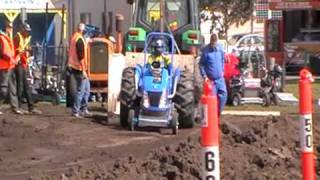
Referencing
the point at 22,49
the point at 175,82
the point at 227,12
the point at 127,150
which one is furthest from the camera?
the point at 227,12

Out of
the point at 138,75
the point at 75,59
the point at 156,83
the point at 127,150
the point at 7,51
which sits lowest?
the point at 127,150

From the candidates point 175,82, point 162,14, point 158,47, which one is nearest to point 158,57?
point 158,47

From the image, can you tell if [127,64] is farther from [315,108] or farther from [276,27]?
[276,27]

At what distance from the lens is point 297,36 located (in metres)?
35.4

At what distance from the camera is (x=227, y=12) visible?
44.5 m

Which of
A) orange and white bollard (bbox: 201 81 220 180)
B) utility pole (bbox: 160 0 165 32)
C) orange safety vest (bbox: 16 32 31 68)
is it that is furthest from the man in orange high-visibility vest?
orange and white bollard (bbox: 201 81 220 180)

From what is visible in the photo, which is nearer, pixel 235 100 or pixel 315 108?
pixel 315 108

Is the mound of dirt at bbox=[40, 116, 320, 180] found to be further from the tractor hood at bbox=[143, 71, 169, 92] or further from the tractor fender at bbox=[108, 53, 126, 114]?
the tractor fender at bbox=[108, 53, 126, 114]

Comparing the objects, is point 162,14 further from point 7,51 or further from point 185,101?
point 7,51

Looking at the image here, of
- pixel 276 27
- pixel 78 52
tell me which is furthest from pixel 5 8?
pixel 78 52

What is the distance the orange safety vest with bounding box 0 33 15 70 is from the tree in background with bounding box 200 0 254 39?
26088mm

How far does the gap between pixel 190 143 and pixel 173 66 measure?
627 cm

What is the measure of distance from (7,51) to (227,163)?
374 inches

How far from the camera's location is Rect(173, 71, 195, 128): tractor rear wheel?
15.4 metres
